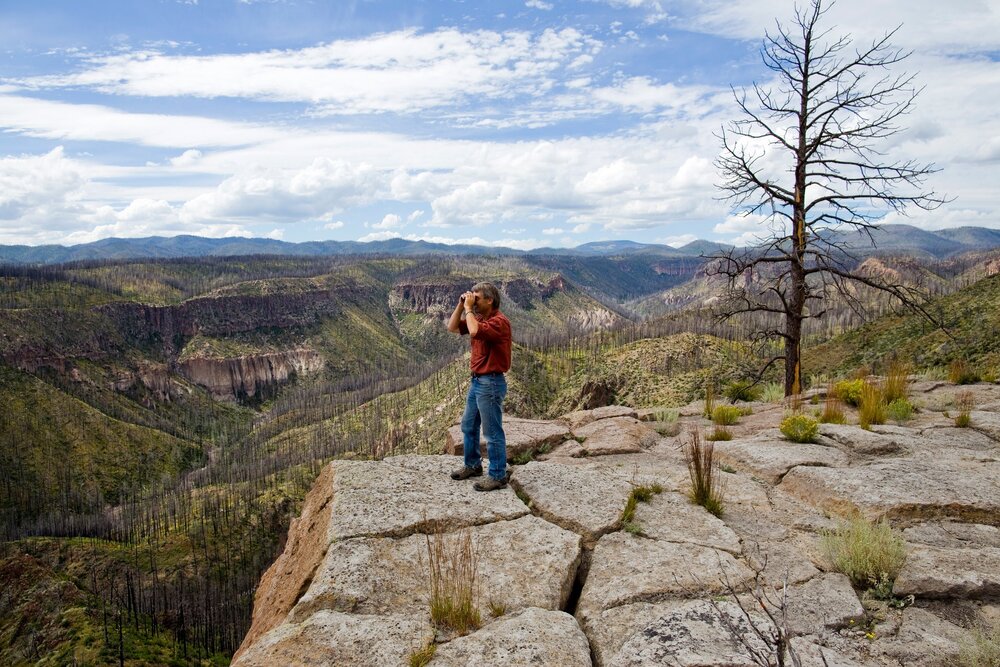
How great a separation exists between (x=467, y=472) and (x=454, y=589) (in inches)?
120

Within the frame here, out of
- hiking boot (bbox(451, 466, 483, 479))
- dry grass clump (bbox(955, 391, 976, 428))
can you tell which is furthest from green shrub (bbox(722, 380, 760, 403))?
hiking boot (bbox(451, 466, 483, 479))

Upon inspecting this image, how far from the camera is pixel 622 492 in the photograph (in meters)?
7.18

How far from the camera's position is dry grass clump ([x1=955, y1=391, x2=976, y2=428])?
9.84 metres

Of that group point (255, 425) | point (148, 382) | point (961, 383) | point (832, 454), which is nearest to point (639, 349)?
point (961, 383)

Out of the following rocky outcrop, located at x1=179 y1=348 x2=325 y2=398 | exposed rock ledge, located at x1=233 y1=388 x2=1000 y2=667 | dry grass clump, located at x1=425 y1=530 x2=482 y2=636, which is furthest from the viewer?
rocky outcrop, located at x1=179 y1=348 x2=325 y2=398

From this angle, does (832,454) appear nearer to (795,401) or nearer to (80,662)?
(795,401)

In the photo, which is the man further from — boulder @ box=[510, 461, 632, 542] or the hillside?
the hillside

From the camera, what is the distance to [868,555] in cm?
503

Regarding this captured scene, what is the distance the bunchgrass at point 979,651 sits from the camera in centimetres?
367

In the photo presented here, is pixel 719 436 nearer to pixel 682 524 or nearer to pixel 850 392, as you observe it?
pixel 850 392

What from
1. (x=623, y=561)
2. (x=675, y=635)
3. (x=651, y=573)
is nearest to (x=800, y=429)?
(x=623, y=561)

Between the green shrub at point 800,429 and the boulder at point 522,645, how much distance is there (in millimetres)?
6655

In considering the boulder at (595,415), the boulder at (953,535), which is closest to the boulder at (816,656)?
the boulder at (953,535)

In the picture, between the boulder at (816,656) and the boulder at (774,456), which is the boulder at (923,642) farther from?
the boulder at (774,456)
